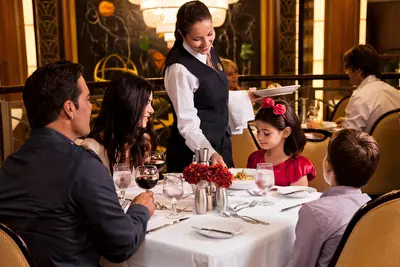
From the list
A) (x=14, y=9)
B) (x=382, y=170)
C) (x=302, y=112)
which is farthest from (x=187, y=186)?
(x=14, y=9)

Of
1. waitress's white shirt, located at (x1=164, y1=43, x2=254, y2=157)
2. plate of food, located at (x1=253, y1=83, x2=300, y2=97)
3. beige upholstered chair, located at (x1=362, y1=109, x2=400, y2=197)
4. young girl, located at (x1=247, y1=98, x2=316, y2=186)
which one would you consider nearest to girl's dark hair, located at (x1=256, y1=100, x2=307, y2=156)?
young girl, located at (x1=247, y1=98, x2=316, y2=186)

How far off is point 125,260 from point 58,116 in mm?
495

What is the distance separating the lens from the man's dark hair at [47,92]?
5.51 feet

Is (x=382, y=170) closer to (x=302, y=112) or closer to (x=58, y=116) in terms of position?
(x=302, y=112)

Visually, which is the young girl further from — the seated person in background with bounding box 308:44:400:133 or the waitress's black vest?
the seated person in background with bounding box 308:44:400:133

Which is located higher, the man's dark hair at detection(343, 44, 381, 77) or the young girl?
the man's dark hair at detection(343, 44, 381, 77)

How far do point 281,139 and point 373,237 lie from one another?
1.31 meters

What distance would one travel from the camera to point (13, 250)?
153 centimetres

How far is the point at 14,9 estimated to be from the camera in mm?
7586

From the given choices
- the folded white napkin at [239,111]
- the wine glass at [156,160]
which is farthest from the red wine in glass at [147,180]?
the folded white napkin at [239,111]

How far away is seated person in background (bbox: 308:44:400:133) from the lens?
403 cm

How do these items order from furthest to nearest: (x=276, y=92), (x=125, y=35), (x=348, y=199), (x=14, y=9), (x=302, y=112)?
(x=125, y=35), (x=14, y=9), (x=302, y=112), (x=276, y=92), (x=348, y=199)

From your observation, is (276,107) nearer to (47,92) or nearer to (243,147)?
(243,147)

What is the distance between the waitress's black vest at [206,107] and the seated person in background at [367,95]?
1.43 m
